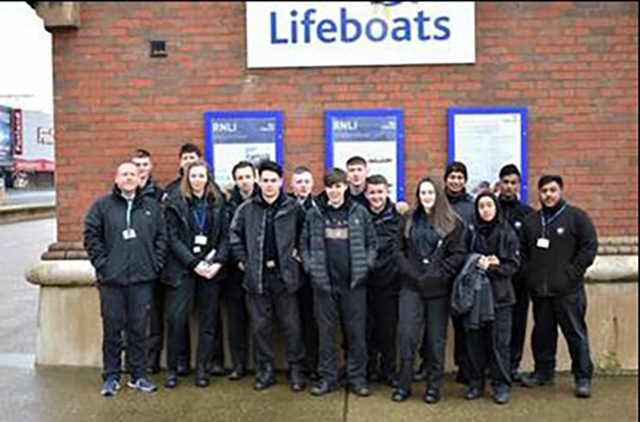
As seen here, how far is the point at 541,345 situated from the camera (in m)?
6.26

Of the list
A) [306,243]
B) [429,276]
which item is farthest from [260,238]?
[429,276]

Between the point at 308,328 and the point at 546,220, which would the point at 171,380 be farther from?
the point at 546,220

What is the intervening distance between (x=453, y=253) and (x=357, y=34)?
2.08 m

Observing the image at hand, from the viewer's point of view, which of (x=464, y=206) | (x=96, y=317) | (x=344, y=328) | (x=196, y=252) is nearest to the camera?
(x=464, y=206)

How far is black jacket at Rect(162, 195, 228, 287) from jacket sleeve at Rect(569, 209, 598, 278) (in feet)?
8.39

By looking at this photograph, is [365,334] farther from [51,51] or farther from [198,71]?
[51,51]

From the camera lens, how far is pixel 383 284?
615 cm

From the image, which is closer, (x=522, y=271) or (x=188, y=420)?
(x=188, y=420)

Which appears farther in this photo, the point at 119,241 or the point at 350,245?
the point at 119,241

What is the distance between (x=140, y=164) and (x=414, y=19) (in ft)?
8.12

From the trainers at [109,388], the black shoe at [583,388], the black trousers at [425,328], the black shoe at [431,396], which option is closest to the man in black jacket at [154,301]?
the trainers at [109,388]

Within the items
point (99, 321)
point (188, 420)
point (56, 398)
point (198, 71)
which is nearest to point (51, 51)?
point (198, 71)

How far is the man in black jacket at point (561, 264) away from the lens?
5.81 m

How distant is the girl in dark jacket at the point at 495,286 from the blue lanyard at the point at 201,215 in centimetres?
198
